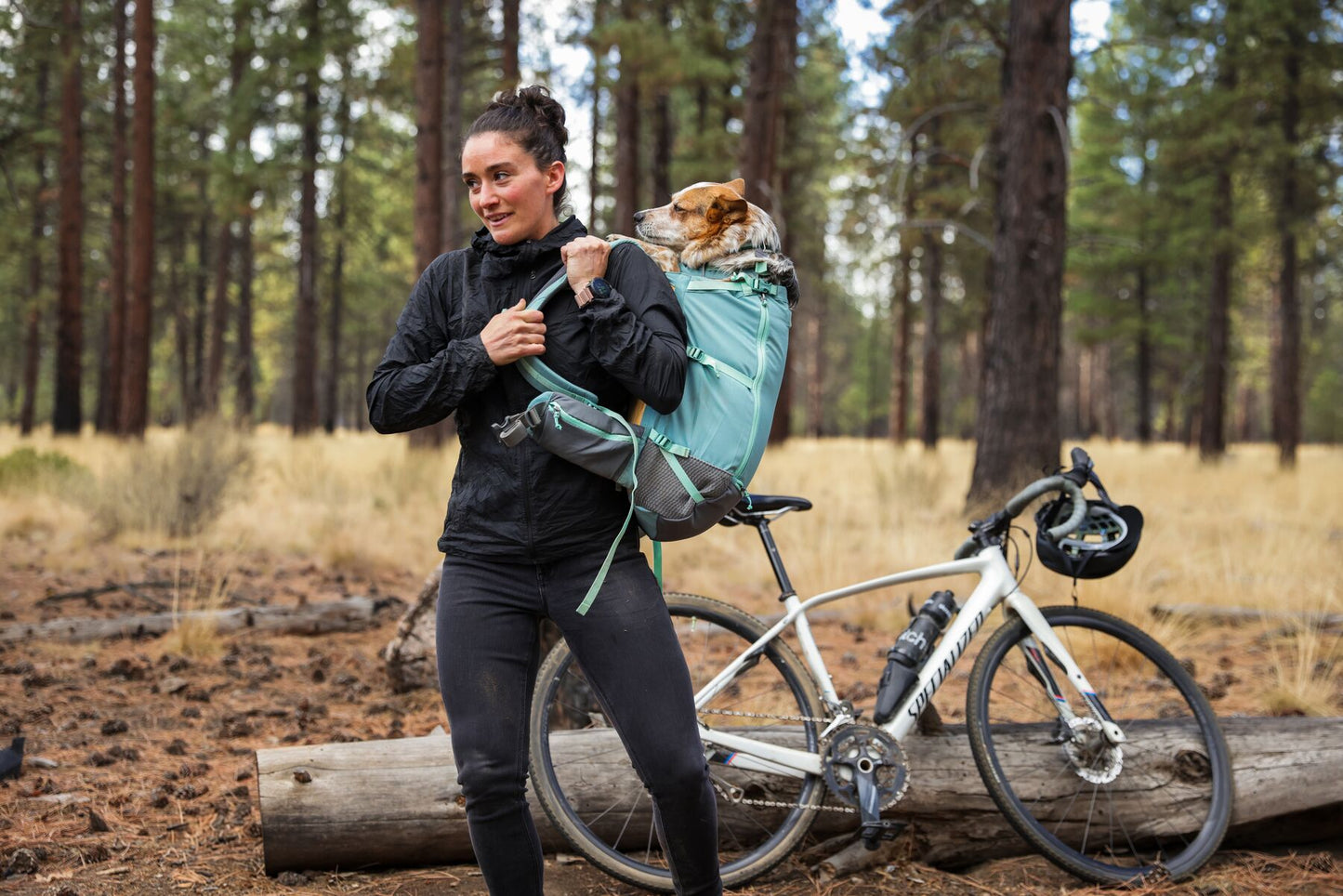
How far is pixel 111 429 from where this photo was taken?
21.7 m

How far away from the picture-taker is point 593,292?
212 cm

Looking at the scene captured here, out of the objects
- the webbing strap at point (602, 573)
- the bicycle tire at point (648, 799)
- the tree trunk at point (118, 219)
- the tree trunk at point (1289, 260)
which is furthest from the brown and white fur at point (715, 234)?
the tree trunk at point (118, 219)

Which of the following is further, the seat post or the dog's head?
the seat post

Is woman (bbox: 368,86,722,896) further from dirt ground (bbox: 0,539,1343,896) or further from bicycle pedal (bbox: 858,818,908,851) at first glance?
dirt ground (bbox: 0,539,1343,896)

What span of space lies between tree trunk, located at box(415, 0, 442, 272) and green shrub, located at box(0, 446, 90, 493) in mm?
5015

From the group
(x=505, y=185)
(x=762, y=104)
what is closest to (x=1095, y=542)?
(x=505, y=185)

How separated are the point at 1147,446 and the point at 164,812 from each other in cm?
2691

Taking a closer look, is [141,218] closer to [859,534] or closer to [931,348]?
[859,534]

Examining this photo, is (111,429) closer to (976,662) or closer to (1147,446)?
(976,662)

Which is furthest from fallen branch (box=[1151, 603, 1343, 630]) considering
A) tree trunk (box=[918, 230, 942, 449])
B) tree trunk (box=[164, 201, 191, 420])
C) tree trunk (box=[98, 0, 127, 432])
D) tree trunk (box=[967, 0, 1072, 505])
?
tree trunk (box=[164, 201, 191, 420])

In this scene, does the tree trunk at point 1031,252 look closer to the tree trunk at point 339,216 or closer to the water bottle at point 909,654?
the water bottle at point 909,654

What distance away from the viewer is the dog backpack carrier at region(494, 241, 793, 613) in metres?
2.08

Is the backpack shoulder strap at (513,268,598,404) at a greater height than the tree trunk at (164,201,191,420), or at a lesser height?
lesser

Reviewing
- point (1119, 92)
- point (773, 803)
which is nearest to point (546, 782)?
point (773, 803)
